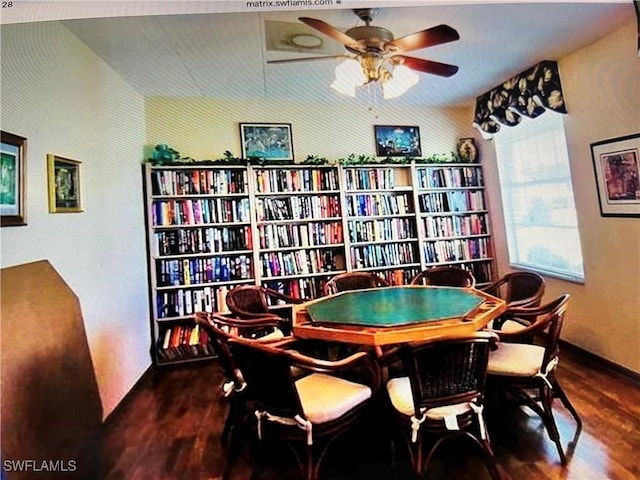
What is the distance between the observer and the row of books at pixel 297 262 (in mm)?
3260

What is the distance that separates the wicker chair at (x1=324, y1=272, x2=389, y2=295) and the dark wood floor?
110 centimetres

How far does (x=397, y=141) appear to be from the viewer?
3.67m

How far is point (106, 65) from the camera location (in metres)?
2.38

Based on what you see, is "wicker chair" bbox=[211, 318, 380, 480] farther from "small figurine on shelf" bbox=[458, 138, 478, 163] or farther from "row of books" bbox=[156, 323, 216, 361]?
"small figurine on shelf" bbox=[458, 138, 478, 163]

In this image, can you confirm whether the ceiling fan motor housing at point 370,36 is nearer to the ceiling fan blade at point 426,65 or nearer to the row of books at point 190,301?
the ceiling fan blade at point 426,65

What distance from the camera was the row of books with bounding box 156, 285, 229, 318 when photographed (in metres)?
3.05

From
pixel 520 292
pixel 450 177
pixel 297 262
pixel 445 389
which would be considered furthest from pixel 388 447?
pixel 450 177

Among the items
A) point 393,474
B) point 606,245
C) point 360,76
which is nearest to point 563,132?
point 606,245

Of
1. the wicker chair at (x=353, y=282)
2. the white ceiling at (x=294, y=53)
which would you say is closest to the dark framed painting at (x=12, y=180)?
the white ceiling at (x=294, y=53)

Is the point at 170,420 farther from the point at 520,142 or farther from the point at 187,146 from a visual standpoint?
the point at 520,142

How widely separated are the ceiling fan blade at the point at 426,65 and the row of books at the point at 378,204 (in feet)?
5.08

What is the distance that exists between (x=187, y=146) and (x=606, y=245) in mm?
3423

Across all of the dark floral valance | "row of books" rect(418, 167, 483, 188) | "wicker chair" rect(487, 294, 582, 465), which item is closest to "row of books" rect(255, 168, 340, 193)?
"row of books" rect(418, 167, 483, 188)

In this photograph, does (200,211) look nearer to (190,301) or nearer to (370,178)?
(190,301)
